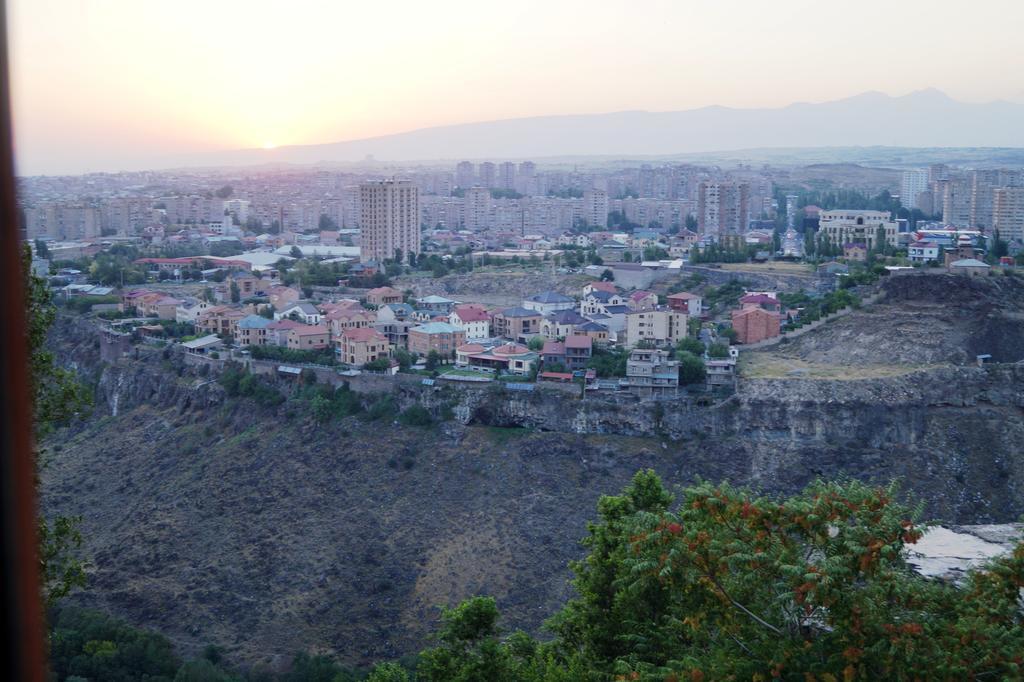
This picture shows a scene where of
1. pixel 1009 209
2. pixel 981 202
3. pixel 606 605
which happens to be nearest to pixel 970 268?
pixel 606 605

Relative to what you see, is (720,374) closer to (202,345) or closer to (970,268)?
(970,268)

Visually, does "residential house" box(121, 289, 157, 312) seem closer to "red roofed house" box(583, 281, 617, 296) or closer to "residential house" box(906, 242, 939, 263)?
"red roofed house" box(583, 281, 617, 296)

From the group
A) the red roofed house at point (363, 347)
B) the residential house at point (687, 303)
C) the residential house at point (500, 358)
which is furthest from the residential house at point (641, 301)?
the red roofed house at point (363, 347)

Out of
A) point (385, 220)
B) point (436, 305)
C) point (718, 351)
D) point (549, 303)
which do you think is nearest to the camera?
point (718, 351)

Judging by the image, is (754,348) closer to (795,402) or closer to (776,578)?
(795,402)

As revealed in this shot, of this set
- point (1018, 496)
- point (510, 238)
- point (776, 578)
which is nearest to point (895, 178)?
point (510, 238)

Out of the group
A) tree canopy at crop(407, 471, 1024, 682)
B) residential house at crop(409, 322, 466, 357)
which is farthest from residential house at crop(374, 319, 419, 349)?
tree canopy at crop(407, 471, 1024, 682)
